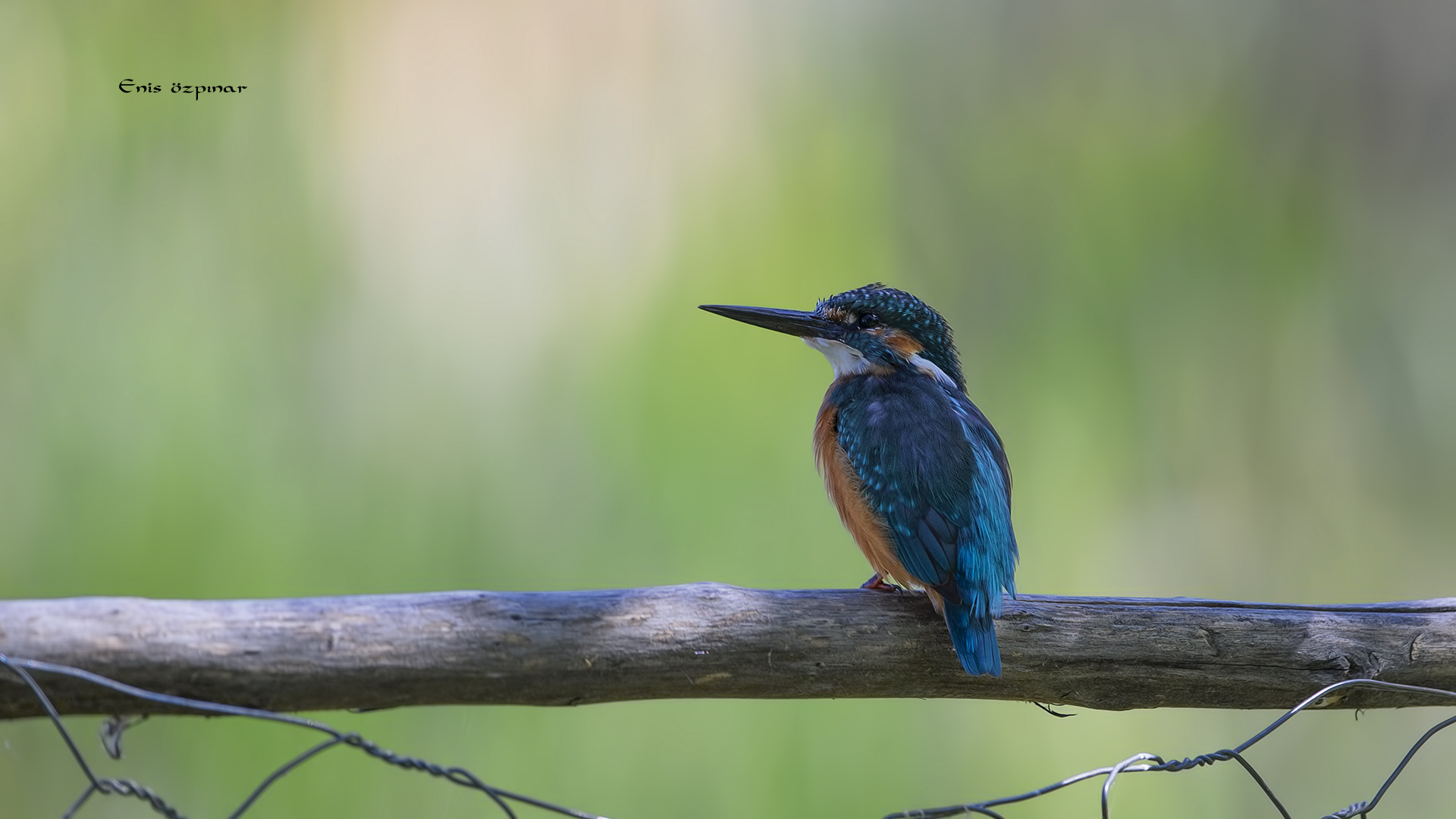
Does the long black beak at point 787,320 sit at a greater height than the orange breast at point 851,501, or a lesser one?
greater

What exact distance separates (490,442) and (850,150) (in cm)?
168

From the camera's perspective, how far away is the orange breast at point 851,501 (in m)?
1.84

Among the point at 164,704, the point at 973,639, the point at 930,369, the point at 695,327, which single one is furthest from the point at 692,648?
the point at 695,327

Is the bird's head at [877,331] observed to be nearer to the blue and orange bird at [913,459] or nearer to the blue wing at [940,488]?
the blue and orange bird at [913,459]

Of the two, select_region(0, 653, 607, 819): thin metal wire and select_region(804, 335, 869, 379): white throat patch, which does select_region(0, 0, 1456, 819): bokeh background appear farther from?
select_region(0, 653, 607, 819): thin metal wire

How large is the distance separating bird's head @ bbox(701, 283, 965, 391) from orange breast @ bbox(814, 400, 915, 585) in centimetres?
22

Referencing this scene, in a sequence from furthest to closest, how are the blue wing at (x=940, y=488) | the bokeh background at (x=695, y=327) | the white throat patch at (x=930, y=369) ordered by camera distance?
the bokeh background at (x=695, y=327) < the white throat patch at (x=930, y=369) < the blue wing at (x=940, y=488)

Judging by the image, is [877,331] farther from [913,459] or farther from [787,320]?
[913,459]

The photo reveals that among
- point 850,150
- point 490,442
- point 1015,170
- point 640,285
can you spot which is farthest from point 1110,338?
point 490,442

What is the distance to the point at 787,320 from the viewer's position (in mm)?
2379

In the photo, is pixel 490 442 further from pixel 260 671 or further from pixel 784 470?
pixel 260 671

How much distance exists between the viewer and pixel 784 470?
3582 mm

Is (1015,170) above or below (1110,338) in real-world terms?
above

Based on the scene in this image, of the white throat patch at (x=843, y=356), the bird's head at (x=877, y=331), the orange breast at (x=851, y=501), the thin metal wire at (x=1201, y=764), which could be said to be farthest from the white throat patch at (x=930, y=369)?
the thin metal wire at (x=1201, y=764)
